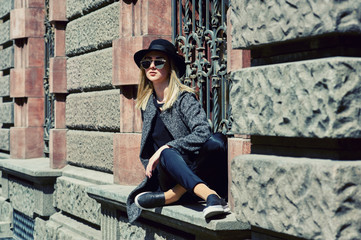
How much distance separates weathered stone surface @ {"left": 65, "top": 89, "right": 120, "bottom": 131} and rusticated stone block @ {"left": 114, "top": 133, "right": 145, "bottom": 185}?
12.4 inches

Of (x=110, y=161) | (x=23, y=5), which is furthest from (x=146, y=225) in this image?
(x=23, y=5)

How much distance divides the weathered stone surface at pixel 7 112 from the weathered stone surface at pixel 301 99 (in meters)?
8.00

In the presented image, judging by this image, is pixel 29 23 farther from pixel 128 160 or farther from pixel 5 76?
pixel 128 160

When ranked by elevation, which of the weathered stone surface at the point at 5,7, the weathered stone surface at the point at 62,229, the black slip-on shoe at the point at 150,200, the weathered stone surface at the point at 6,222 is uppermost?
the weathered stone surface at the point at 5,7

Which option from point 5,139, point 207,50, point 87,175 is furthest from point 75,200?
point 5,139

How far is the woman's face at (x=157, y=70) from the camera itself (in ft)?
17.2

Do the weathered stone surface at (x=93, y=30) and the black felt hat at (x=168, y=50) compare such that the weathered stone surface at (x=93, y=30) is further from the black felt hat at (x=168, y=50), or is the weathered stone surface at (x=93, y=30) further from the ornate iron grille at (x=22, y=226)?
the ornate iron grille at (x=22, y=226)

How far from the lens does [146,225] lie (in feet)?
18.6

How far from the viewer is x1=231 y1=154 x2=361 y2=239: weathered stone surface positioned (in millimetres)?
3156

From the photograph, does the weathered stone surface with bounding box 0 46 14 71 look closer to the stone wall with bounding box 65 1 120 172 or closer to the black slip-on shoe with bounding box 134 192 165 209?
the stone wall with bounding box 65 1 120 172

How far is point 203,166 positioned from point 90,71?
3317mm

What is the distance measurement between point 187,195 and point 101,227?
201cm

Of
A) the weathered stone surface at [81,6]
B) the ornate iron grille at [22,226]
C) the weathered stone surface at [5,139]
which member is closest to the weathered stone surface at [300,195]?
the weathered stone surface at [81,6]

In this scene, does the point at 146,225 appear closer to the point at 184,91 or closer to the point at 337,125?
the point at 184,91
